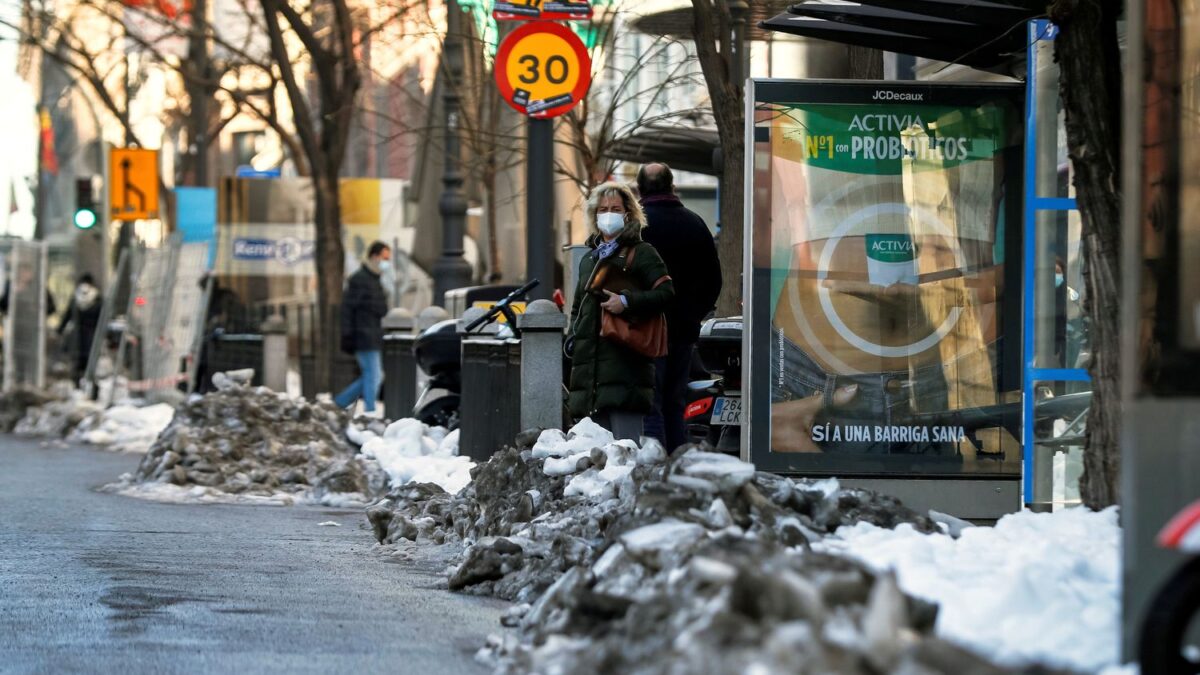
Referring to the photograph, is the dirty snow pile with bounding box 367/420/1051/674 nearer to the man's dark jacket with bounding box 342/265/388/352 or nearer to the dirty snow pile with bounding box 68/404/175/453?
the man's dark jacket with bounding box 342/265/388/352

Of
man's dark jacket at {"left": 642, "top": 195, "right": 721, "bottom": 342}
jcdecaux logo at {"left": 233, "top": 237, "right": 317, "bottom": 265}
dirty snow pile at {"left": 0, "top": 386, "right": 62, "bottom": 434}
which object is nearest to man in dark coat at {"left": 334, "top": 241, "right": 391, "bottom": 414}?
dirty snow pile at {"left": 0, "top": 386, "right": 62, "bottom": 434}

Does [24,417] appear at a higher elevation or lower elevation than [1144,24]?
lower

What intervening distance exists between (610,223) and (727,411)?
5.01 feet

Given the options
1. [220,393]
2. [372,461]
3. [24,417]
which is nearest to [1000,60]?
[372,461]

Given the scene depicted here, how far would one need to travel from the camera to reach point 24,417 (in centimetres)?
2570

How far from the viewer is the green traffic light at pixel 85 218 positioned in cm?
2666

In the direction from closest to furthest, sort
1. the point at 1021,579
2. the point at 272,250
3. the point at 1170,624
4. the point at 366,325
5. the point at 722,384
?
the point at 1170,624 < the point at 1021,579 < the point at 722,384 < the point at 366,325 < the point at 272,250

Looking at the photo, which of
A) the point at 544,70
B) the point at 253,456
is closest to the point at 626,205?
the point at 544,70

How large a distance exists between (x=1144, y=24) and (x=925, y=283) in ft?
14.8

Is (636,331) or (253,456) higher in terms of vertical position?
(636,331)

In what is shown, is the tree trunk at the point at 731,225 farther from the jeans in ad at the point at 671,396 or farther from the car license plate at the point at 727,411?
the jeans in ad at the point at 671,396

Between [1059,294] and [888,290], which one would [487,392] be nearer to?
[888,290]

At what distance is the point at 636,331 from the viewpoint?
437 inches

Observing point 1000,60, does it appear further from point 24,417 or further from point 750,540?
point 24,417
